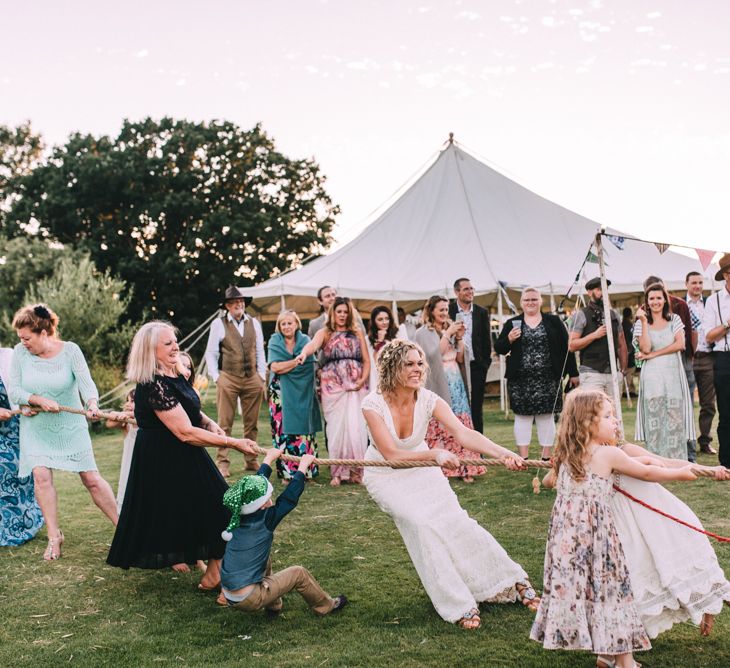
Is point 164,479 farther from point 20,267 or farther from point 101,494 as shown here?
point 20,267

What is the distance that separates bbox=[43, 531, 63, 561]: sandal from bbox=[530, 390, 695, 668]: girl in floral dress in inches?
145

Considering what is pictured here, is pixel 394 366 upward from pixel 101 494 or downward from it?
upward

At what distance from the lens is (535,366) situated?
7516 millimetres

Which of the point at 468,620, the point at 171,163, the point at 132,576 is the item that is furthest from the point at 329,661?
the point at 171,163

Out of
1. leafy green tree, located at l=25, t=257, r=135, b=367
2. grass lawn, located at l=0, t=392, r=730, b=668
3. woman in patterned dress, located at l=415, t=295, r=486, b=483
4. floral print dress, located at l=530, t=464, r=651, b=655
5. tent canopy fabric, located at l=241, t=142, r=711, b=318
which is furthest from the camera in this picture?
leafy green tree, located at l=25, t=257, r=135, b=367

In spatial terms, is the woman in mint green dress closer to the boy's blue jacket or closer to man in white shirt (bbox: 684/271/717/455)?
the boy's blue jacket

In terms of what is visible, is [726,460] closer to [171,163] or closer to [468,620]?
[468,620]

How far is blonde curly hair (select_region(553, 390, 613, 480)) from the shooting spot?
3.25 metres

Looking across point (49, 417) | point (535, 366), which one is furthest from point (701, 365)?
point (49, 417)

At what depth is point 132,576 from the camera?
504cm

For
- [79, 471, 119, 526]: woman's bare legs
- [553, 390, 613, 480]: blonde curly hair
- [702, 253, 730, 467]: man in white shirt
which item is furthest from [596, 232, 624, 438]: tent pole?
[79, 471, 119, 526]: woman's bare legs

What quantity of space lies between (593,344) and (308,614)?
16.5 feet

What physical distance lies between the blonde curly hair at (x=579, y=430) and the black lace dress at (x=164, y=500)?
216cm

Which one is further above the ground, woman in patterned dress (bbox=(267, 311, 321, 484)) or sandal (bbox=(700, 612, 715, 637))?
woman in patterned dress (bbox=(267, 311, 321, 484))
